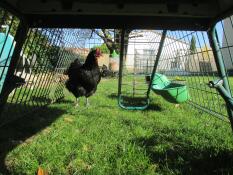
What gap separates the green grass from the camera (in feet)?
8.89

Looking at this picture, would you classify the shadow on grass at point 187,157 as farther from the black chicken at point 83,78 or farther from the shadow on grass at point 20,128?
the black chicken at point 83,78

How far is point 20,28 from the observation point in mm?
2332

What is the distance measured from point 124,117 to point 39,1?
3058 millimetres

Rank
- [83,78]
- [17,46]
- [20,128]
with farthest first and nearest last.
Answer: [83,78] → [20,128] → [17,46]

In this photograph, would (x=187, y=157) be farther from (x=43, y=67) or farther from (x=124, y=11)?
(x=43, y=67)

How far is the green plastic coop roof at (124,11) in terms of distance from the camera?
2105 millimetres

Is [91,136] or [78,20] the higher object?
[78,20]

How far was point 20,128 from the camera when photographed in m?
4.16

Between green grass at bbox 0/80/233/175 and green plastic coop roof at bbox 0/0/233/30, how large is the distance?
1.09 meters

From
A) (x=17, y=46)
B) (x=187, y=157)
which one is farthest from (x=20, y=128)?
(x=187, y=157)

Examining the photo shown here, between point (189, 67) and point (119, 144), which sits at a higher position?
point (189, 67)

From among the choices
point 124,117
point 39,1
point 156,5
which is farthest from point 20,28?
point 124,117

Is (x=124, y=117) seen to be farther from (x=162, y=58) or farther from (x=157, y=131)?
(x=162, y=58)

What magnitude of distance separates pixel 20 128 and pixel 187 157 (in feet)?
6.92
